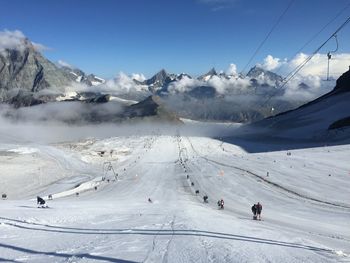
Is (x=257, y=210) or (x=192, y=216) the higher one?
(x=257, y=210)

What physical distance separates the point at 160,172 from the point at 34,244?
3540 inches

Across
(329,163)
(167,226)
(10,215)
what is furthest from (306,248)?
(329,163)

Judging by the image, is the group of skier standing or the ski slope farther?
the group of skier standing

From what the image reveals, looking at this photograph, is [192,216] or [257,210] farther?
[257,210]

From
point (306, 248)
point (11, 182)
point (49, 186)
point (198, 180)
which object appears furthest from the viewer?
point (11, 182)

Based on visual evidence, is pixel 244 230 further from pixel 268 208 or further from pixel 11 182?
pixel 11 182

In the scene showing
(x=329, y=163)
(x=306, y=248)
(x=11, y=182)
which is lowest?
(x=11, y=182)

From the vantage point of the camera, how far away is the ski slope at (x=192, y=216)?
79.2 feet

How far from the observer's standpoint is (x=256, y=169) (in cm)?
9469

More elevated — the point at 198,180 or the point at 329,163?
the point at 329,163

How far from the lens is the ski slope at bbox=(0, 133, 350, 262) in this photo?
24141mm

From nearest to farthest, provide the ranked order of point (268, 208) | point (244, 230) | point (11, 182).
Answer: point (244, 230) < point (268, 208) < point (11, 182)

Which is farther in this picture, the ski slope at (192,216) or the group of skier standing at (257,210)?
the group of skier standing at (257,210)

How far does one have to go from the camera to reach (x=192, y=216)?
134 ft
